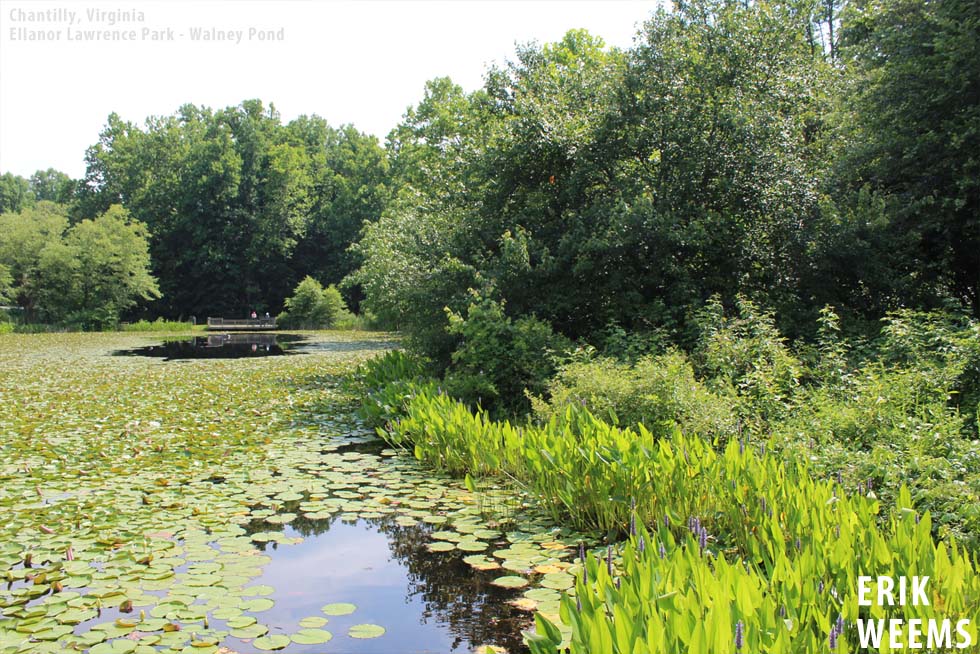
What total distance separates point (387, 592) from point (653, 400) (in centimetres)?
319

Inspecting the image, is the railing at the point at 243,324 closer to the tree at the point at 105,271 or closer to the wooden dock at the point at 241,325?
the wooden dock at the point at 241,325

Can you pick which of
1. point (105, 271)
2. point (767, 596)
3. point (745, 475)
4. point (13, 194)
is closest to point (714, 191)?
point (745, 475)

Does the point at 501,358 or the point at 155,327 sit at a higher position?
the point at 155,327

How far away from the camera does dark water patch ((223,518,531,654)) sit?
378cm

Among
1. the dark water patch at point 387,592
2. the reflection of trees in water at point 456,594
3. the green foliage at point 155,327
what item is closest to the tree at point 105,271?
the green foliage at point 155,327

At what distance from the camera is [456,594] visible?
4.38 metres

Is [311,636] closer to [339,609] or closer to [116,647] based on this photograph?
[339,609]

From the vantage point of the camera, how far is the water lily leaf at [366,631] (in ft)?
12.5

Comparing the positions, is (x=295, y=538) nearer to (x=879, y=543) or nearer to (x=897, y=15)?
(x=879, y=543)

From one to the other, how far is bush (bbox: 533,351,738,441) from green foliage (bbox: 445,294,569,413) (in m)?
1.93

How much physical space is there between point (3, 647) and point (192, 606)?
0.87 m

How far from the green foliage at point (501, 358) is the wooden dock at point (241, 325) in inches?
1404

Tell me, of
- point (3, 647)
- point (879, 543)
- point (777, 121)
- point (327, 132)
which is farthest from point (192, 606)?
point (327, 132)

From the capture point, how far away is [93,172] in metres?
59.5
